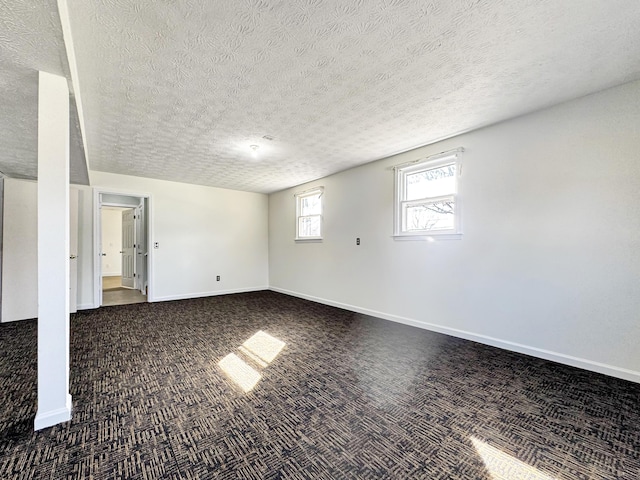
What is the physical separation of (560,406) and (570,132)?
92.9 inches

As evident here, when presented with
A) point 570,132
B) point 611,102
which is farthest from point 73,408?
point 611,102

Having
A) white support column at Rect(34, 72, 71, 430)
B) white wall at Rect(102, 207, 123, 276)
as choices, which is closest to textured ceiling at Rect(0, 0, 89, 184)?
white support column at Rect(34, 72, 71, 430)

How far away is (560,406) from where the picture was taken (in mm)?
1985

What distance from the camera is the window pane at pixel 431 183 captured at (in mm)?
3557

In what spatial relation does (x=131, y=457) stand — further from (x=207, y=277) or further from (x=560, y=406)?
(x=207, y=277)

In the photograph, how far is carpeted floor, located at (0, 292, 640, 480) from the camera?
4.79 feet

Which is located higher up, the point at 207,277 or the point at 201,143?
the point at 201,143

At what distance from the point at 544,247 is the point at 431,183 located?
148cm

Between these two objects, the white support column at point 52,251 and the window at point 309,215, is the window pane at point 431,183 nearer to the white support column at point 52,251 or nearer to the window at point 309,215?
the window at point 309,215

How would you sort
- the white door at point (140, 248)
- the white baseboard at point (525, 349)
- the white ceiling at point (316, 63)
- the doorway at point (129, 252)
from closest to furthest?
the white ceiling at point (316, 63) → the white baseboard at point (525, 349) → the doorway at point (129, 252) → the white door at point (140, 248)

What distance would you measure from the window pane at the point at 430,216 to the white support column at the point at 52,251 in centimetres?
366

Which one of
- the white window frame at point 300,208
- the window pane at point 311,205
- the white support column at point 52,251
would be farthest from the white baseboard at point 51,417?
the window pane at point 311,205

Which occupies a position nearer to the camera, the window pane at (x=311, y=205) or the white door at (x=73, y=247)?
the white door at (x=73, y=247)

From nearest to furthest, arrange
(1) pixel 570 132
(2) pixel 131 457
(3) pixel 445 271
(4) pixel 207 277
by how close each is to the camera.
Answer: (2) pixel 131 457, (1) pixel 570 132, (3) pixel 445 271, (4) pixel 207 277
